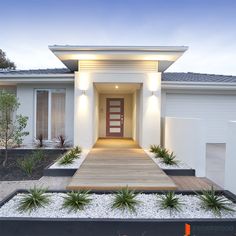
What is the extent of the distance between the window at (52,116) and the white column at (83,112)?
180 centimetres

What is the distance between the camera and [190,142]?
758 centimetres

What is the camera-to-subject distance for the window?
12227mm

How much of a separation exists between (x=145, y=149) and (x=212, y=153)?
9.33 feet

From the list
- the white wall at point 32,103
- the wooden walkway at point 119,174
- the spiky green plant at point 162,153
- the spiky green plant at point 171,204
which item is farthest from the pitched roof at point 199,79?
the spiky green plant at point 171,204

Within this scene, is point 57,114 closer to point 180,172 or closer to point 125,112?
point 125,112

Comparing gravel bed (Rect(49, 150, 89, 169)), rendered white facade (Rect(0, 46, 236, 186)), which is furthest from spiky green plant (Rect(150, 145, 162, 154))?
gravel bed (Rect(49, 150, 89, 169))

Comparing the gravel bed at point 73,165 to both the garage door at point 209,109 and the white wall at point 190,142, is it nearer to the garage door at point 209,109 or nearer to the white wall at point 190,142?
the white wall at point 190,142

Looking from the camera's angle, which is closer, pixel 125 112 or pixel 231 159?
pixel 231 159

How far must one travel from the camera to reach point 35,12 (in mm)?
14102

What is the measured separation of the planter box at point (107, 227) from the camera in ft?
12.4

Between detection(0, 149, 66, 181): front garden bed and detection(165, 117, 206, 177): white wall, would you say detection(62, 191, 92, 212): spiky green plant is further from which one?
detection(165, 117, 206, 177): white wall

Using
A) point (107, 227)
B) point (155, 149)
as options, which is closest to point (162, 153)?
point (155, 149)

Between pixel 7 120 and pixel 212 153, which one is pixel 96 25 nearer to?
pixel 7 120

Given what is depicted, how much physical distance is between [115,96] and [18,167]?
8457 mm
